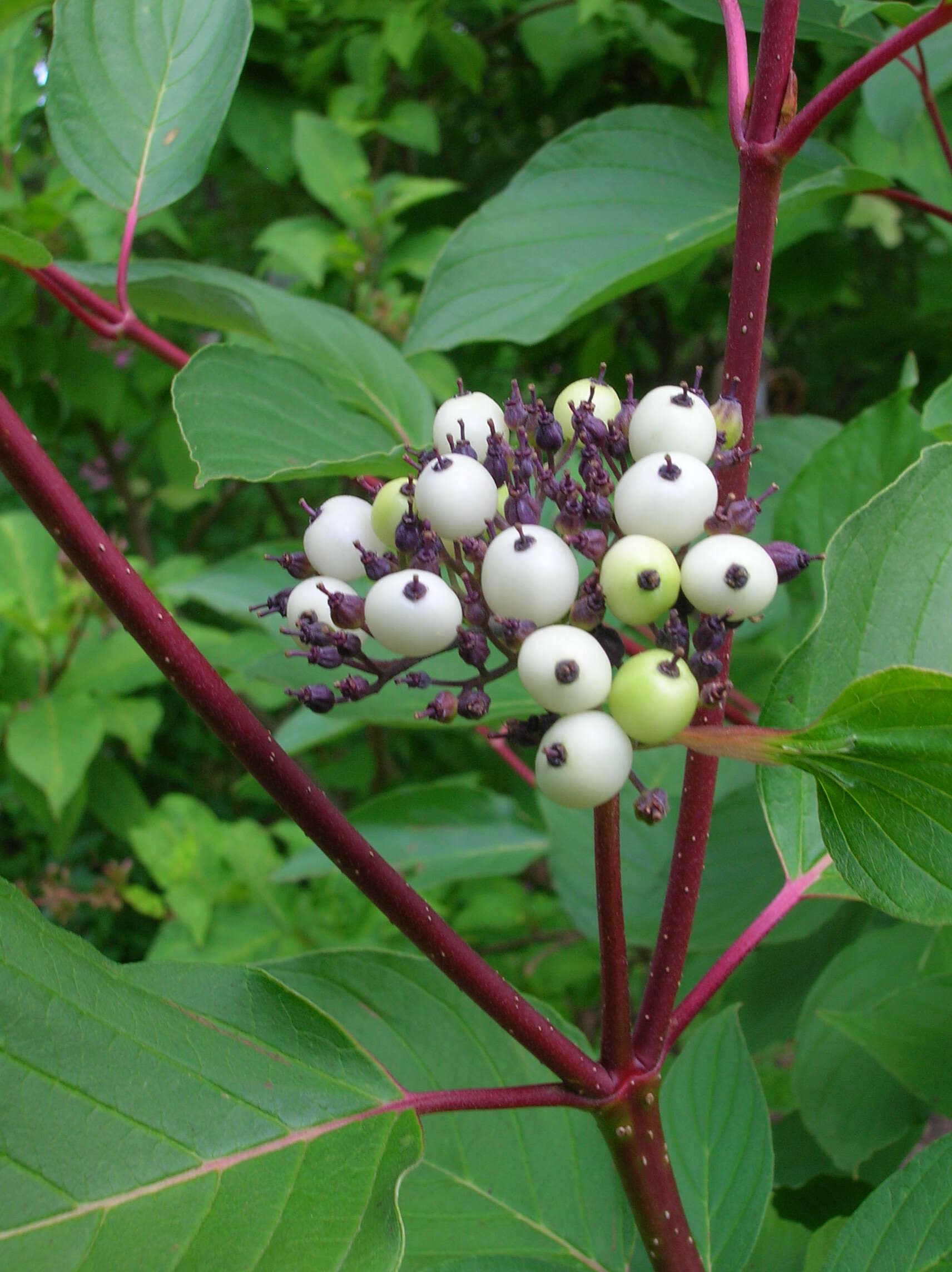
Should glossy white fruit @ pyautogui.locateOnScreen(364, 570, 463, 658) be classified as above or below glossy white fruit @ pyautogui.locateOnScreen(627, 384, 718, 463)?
below

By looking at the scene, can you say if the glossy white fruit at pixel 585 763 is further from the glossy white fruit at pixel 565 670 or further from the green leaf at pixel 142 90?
the green leaf at pixel 142 90

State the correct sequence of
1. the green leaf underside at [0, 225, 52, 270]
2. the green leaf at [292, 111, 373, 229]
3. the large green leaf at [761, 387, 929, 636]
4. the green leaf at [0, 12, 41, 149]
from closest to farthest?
the green leaf underside at [0, 225, 52, 270] → the large green leaf at [761, 387, 929, 636] → the green leaf at [0, 12, 41, 149] → the green leaf at [292, 111, 373, 229]

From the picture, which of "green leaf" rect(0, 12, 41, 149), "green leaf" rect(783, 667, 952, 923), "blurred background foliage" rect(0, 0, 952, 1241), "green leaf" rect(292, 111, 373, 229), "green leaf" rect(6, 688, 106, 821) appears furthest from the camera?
"green leaf" rect(292, 111, 373, 229)

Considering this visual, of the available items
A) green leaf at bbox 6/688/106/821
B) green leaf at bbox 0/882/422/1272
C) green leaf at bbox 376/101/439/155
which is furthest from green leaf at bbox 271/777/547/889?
green leaf at bbox 376/101/439/155

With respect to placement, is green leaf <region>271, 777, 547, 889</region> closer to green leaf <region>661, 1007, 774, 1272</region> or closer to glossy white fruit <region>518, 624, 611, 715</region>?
green leaf <region>661, 1007, 774, 1272</region>

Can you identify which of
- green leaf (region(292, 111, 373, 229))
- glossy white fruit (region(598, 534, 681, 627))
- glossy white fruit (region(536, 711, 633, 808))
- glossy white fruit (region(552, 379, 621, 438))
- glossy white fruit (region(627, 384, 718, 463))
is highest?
green leaf (region(292, 111, 373, 229))

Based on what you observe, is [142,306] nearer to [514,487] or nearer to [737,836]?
[514,487]

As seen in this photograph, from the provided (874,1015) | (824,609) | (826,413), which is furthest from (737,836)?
(826,413)
